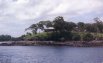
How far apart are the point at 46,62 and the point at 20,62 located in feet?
18.6

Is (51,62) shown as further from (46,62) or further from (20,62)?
(20,62)

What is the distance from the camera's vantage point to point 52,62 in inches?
2813

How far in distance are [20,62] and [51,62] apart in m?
6.56

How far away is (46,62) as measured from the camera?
237ft

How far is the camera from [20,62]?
7088 cm

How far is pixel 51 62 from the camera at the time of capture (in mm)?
71438

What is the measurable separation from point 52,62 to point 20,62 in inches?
266

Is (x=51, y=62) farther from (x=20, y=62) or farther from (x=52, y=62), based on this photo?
(x=20, y=62)

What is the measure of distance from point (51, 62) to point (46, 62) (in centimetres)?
143

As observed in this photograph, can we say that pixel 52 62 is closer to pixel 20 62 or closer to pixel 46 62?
pixel 46 62

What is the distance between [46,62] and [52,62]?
1596 millimetres

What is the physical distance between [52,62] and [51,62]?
0.70ft

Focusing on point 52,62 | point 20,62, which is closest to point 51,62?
point 52,62
